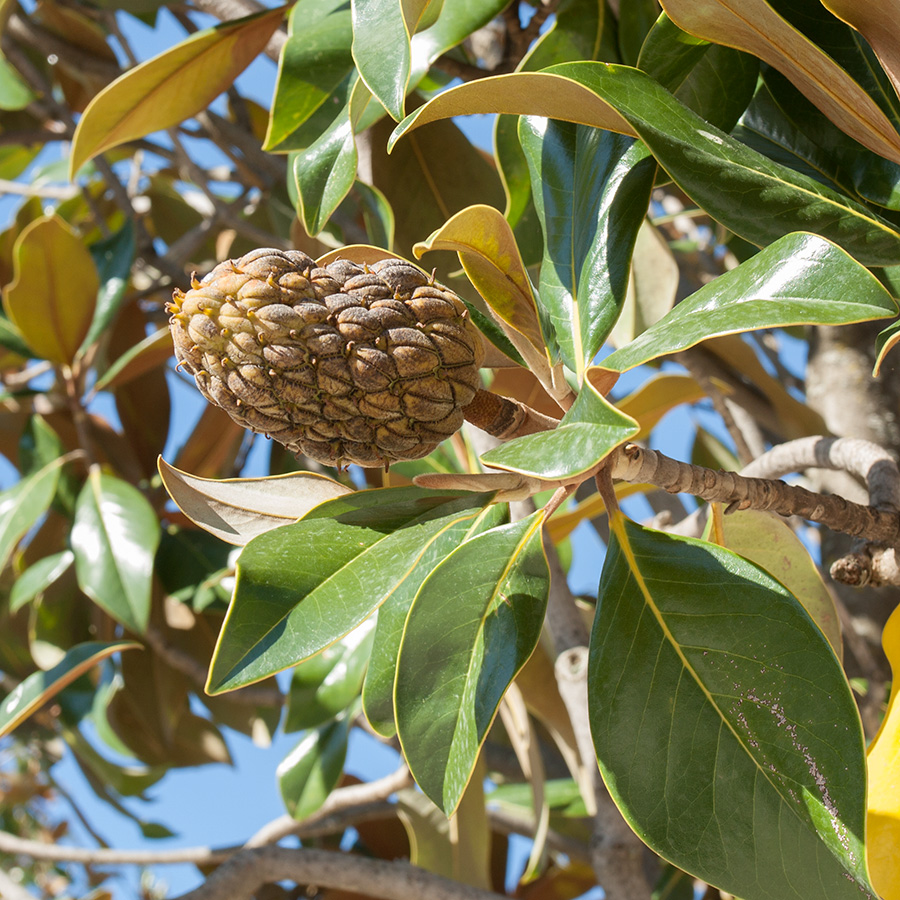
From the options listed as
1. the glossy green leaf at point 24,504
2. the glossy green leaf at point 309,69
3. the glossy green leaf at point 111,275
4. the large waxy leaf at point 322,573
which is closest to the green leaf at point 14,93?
the glossy green leaf at point 111,275

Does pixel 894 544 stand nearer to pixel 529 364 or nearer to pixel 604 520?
pixel 529 364

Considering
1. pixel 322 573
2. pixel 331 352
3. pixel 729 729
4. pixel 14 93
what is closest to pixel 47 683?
pixel 322 573

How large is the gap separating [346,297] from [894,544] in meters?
0.49

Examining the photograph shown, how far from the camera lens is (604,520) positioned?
1609mm

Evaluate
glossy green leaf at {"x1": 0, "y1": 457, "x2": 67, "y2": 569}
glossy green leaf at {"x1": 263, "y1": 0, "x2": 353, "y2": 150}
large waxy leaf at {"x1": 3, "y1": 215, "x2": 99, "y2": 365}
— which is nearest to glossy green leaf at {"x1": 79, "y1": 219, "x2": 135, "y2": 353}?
large waxy leaf at {"x1": 3, "y1": 215, "x2": 99, "y2": 365}

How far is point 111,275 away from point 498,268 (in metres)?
1.13

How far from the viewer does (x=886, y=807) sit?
2.02 feet

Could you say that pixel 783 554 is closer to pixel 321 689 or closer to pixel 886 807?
pixel 886 807

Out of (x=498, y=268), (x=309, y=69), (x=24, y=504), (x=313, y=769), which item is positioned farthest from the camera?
(x=24, y=504)

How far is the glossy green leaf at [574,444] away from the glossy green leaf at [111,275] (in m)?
1.23

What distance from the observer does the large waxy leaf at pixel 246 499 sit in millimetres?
728

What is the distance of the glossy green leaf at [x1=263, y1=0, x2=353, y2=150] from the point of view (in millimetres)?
935

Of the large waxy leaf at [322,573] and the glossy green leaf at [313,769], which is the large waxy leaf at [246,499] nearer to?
the large waxy leaf at [322,573]

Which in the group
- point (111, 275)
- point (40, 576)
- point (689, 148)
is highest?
point (689, 148)
